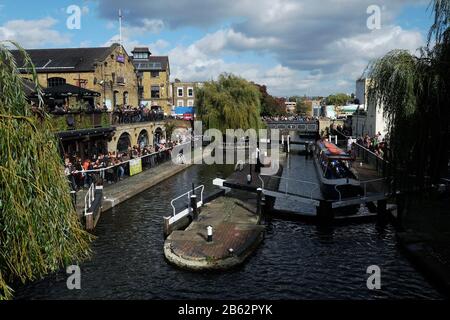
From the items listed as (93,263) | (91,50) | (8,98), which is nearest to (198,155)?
(91,50)

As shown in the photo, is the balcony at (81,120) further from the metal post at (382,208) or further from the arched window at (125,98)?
the metal post at (382,208)

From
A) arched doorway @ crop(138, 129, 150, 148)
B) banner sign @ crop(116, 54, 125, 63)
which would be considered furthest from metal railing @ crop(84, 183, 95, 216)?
banner sign @ crop(116, 54, 125, 63)

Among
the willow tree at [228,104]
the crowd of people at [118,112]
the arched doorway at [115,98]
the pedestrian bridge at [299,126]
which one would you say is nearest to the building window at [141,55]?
the pedestrian bridge at [299,126]

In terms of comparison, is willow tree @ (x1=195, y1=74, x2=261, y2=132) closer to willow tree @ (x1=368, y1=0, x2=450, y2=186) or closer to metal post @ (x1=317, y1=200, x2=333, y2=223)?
metal post @ (x1=317, y1=200, x2=333, y2=223)

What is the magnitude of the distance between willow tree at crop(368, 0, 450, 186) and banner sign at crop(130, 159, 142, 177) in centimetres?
1791

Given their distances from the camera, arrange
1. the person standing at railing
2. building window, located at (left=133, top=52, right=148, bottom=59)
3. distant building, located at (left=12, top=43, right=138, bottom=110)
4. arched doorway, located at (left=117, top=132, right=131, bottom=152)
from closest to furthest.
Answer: the person standing at railing < arched doorway, located at (left=117, top=132, right=131, bottom=152) < distant building, located at (left=12, top=43, right=138, bottom=110) < building window, located at (left=133, top=52, right=148, bottom=59)

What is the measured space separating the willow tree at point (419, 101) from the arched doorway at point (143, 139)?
28.8 meters

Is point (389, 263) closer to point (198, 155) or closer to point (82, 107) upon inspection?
point (82, 107)

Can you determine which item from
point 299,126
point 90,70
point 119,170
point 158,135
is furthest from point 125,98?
point 299,126

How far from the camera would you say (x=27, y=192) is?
5.97 metres

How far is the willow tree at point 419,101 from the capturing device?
11.4 meters

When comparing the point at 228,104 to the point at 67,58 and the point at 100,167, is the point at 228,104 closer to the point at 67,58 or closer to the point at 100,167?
the point at 67,58

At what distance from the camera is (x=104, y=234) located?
16.9 metres

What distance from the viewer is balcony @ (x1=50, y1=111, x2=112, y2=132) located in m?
23.1
